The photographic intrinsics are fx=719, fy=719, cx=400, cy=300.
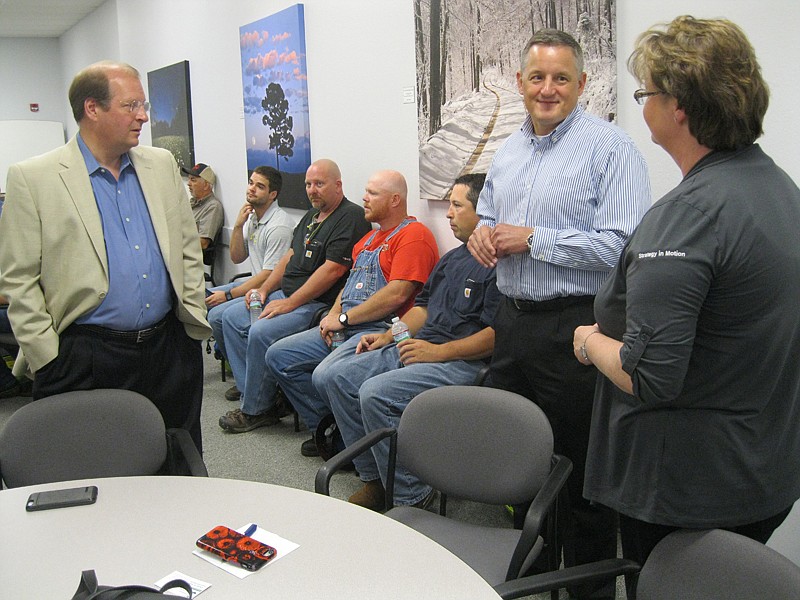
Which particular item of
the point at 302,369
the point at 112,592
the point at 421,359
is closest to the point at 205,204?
the point at 302,369

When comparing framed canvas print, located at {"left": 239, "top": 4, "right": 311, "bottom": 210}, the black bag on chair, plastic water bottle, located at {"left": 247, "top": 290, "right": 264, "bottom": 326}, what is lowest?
plastic water bottle, located at {"left": 247, "top": 290, "right": 264, "bottom": 326}

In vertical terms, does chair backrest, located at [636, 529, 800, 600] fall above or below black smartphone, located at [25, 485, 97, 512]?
below

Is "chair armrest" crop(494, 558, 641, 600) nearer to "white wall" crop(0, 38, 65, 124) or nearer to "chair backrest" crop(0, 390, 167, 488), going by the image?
"chair backrest" crop(0, 390, 167, 488)

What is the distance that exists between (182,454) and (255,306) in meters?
2.24

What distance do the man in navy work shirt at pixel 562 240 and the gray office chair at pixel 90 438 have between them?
3.62 feet

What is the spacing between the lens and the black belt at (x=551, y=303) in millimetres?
2273

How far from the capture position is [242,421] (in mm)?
4051

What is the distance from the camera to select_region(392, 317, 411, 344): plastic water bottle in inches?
129

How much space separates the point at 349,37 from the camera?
4.27 m

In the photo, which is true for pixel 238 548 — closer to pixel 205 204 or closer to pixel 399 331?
pixel 399 331

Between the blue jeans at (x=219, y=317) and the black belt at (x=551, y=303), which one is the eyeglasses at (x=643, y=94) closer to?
the black belt at (x=551, y=303)

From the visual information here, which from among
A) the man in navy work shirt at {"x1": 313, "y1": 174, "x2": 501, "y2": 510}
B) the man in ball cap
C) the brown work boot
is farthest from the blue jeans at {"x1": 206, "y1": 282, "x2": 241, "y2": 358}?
the brown work boot

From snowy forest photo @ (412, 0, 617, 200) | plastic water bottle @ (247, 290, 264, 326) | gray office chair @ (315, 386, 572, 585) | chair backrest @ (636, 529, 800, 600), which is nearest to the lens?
chair backrest @ (636, 529, 800, 600)

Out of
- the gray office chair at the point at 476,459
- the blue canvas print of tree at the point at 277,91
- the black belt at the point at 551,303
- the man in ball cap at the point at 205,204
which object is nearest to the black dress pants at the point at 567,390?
the black belt at the point at 551,303
